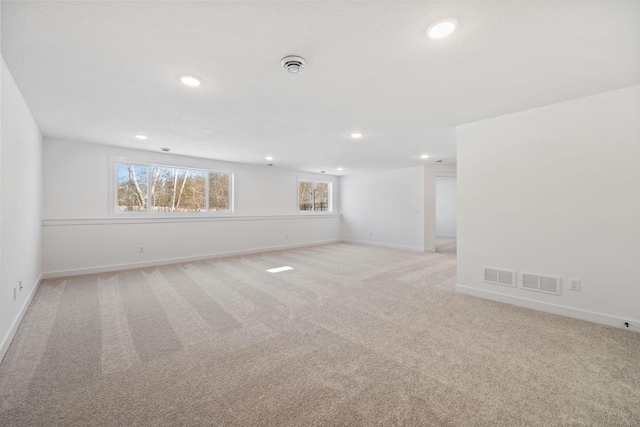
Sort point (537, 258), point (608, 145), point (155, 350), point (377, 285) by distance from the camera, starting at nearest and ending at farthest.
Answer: point (155, 350), point (608, 145), point (537, 258), point (377, 285)

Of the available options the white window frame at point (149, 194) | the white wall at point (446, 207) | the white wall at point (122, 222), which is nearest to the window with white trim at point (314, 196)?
the white wall at point (122, 222)

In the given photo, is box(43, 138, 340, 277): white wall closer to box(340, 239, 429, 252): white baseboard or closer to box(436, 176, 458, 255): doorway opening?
box(340, 239, 429, 252): white baseboard

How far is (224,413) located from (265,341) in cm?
80

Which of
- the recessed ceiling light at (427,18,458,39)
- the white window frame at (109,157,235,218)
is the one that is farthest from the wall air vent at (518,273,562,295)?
the white window frame at (109,157,235,218)

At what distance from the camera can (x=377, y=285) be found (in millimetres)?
3928

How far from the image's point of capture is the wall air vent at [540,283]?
2.87 m

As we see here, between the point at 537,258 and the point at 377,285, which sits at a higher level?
the point at 537,258

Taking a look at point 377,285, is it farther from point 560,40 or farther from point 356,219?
point 356,219

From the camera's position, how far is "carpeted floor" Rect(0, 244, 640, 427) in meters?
1.49

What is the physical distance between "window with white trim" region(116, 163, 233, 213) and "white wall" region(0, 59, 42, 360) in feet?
4.87

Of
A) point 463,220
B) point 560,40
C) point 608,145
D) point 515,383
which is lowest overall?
point 515,383

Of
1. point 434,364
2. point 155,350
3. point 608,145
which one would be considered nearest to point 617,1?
point 608,145

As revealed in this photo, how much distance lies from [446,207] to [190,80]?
10.3 meters

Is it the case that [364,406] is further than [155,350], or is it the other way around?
[155,350]
